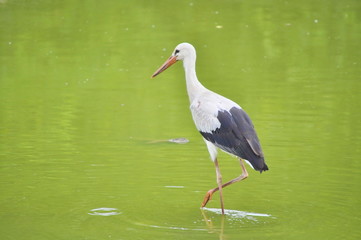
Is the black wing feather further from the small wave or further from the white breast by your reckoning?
the small wave

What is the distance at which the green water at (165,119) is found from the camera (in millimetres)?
7699

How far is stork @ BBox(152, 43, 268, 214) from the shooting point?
7.66 metres

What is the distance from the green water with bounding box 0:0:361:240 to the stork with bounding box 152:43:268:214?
16.9 inches

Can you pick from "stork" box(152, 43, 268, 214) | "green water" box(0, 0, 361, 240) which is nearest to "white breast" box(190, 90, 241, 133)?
"stork" box(152, 43, 268, 214)

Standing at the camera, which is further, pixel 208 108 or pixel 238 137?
pixel 208 108

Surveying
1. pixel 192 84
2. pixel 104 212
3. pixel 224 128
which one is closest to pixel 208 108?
pixel 224 128

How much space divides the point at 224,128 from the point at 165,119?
11.7 ft

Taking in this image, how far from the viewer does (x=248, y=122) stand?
7914 millimetres

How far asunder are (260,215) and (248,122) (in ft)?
2.43

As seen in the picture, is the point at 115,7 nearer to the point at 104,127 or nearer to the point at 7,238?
the point at 104,127

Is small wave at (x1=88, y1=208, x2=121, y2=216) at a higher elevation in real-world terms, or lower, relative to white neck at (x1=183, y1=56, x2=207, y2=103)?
lower

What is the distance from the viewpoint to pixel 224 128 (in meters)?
7.91

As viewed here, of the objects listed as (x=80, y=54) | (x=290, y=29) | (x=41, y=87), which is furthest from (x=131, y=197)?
(x=290, y=29)

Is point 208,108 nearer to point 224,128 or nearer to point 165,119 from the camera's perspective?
point 224,128
